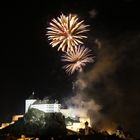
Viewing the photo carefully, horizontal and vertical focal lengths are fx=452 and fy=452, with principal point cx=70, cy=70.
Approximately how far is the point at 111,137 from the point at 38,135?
24.9 m

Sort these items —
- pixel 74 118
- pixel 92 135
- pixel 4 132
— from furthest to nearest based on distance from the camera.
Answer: pixel 74 118
pixel 4 132
pixel 92 135

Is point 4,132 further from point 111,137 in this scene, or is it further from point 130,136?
point 130,136

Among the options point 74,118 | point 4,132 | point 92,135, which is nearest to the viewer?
point 92,135

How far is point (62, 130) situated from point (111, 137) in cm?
1734

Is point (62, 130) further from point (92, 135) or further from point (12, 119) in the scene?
point (12, 119)

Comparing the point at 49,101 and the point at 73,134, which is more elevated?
the point at 49,101

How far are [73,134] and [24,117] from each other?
22.1 metres

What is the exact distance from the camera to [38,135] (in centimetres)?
15412

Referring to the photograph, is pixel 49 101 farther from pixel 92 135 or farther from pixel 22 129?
pixel 92 135

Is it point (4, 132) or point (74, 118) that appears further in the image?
point (74, 118)

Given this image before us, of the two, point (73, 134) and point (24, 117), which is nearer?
point (73, 134)

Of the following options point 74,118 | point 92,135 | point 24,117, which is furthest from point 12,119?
point 92,135

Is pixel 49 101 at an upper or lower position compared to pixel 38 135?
upper

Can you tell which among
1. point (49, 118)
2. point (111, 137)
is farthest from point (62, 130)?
point (111, 137)
